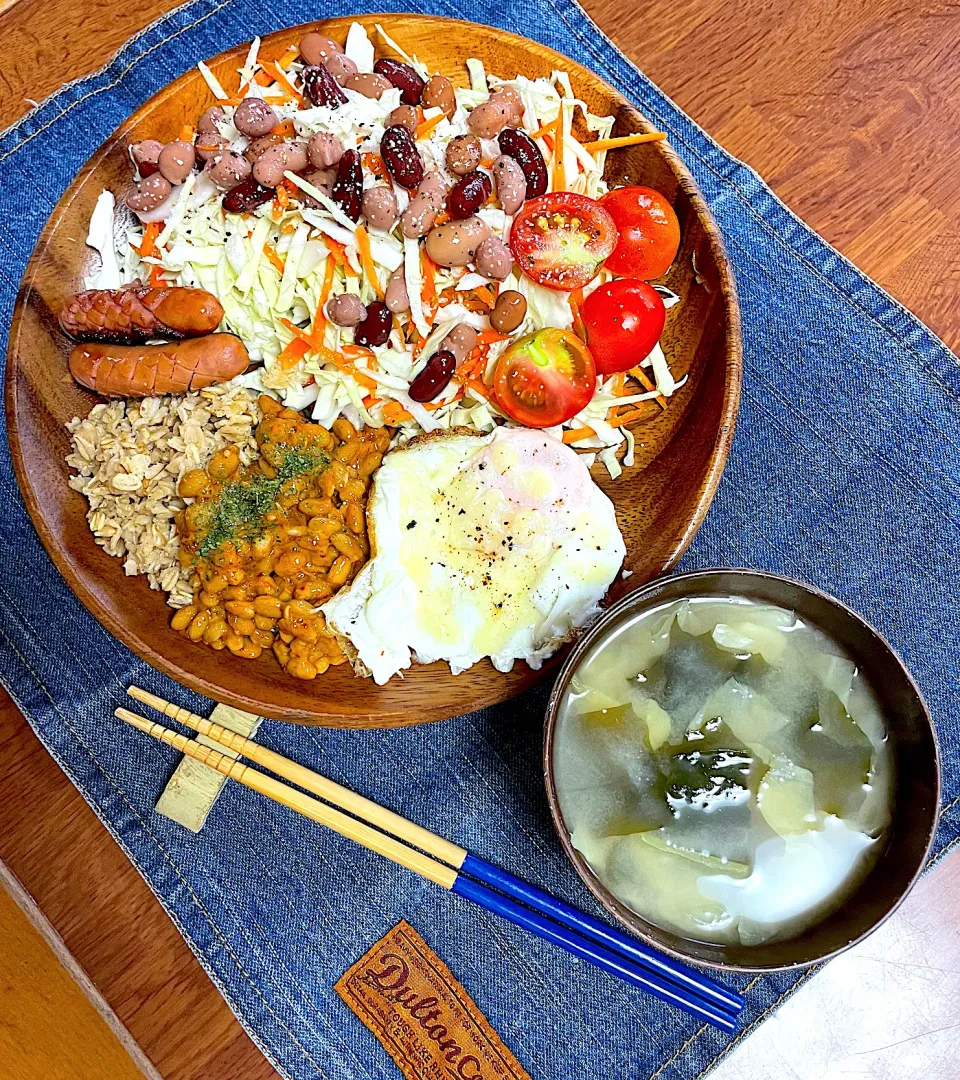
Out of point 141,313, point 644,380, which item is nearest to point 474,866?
point 644,380

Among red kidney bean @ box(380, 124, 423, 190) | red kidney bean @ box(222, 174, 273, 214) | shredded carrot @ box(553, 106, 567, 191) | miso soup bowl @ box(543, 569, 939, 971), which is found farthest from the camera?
shredded carrot @ box(553, 106, 567, 191)

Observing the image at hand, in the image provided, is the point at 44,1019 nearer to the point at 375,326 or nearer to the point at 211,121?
the point at 375,326

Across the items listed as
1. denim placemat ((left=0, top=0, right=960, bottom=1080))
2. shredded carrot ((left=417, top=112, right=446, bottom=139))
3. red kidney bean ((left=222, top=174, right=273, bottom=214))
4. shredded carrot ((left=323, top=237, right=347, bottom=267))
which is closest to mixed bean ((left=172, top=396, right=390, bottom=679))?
denim placemat ((left=0, top=0, right=960, bottom=1080))

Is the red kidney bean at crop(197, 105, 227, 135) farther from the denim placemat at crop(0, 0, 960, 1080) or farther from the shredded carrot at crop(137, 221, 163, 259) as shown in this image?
the denim placemat at crop(0, 0, 960, 1080)

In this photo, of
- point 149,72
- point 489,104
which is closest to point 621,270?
point 489,104

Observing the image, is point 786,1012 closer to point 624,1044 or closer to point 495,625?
point 624,1044

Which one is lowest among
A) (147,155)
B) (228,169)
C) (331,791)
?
(331,791)
